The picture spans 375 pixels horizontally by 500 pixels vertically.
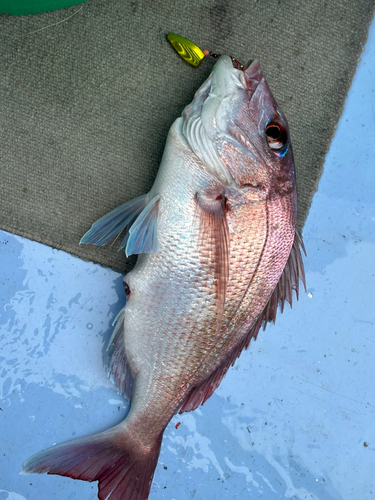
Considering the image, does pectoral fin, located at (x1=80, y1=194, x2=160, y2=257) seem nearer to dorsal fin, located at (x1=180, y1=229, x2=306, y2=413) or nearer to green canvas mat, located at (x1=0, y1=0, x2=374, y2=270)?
green canvas mat, located at (x1=0, y1=0, x2=374, y2=270)

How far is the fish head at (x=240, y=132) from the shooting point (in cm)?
122

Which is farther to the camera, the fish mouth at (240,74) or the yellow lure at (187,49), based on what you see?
the yellow lure at (187,49)

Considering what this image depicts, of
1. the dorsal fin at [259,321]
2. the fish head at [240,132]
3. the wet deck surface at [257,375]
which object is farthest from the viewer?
the wet deck surface at [257,375]

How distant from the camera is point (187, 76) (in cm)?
149

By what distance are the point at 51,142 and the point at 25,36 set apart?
0.35 metres

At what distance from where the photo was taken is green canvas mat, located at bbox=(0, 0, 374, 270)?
1.41m

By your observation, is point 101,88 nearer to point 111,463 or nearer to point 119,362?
point 119,362

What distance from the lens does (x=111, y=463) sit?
132 centimetres

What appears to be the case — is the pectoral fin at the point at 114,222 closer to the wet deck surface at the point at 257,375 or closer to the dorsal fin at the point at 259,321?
the wet deck surface at the point at 257,375

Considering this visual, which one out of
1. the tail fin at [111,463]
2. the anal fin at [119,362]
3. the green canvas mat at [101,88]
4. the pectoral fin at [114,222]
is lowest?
the tail fin at [111,463]

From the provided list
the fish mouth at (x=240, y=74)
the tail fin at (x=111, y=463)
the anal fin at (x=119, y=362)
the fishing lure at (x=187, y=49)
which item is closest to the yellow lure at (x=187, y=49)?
the fishing lure at (x=187, y=49)

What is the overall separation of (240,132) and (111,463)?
1078 millimetres

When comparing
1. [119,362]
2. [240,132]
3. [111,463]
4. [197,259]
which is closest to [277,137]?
[240,132]

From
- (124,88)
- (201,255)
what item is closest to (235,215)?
(201,255)
